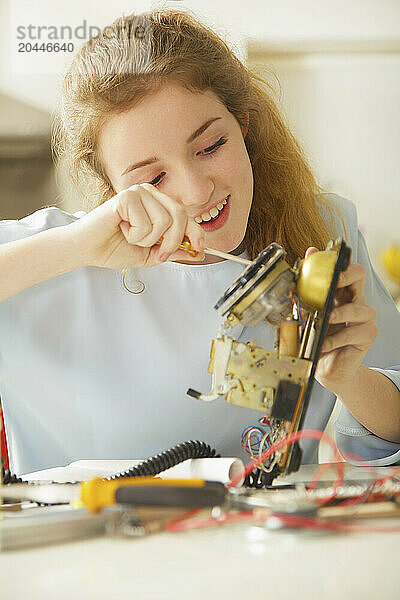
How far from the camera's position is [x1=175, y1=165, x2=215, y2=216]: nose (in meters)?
0.80

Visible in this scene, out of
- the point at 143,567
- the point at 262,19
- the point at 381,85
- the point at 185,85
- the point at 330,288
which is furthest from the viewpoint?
the point at 381,85

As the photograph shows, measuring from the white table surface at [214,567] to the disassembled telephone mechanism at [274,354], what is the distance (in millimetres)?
136

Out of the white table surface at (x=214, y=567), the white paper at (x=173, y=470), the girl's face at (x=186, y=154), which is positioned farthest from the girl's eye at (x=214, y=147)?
the white table surface at (x=214, y=567)

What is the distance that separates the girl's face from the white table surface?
44 cm

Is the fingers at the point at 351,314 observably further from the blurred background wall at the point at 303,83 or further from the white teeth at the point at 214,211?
the blurred background wall at the point at 303,83

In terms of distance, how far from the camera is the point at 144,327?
907 millimetres

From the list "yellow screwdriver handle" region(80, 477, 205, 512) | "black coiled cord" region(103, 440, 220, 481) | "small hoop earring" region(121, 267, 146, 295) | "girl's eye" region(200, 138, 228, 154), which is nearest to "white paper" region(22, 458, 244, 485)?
"black coiled cord" region(103, 440, 220, 481)

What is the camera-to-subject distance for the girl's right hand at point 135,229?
0.68m

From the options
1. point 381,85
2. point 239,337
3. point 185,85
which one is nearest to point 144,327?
point 239,337

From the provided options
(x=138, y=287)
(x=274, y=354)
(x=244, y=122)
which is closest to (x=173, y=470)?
(x=274, y=354)

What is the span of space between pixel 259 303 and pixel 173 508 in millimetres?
195

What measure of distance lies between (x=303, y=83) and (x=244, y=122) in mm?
187

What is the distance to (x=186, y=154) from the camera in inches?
31.4

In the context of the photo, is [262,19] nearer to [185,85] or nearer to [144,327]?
[185,85]
